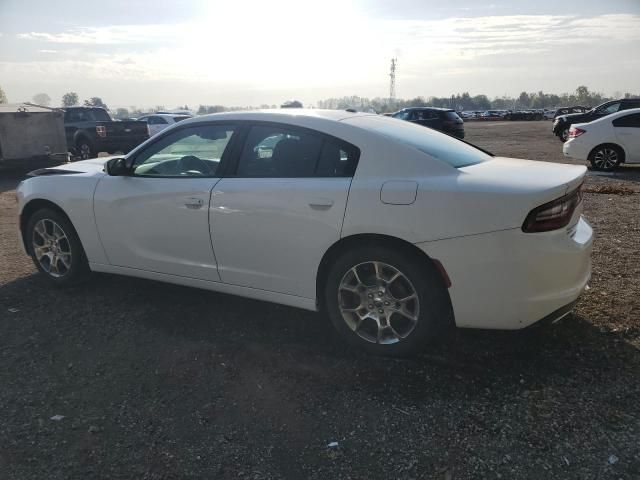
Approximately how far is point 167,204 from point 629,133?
11.9 m

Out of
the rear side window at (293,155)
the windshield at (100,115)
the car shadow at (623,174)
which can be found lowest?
the car shadow at (623,174)

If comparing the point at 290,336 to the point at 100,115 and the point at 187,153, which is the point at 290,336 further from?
the point at 100,115

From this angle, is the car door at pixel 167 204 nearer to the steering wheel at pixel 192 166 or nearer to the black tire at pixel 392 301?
the steering wheel at pixel 192 166

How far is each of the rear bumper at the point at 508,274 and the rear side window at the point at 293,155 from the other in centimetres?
80

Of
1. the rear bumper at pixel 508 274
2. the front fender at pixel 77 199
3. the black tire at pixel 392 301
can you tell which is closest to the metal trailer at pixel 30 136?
the front fender at pixel 77 199

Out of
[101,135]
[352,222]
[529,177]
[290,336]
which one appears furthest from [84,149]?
[529,177]

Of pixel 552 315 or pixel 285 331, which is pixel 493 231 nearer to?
pixel 552 315

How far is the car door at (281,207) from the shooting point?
11.2 feet

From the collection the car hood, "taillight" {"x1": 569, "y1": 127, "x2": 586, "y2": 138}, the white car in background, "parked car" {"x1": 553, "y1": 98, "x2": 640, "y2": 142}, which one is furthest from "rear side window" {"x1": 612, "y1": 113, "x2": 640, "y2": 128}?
the car hood

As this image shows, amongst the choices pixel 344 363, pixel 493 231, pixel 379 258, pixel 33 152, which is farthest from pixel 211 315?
pixel 33 152

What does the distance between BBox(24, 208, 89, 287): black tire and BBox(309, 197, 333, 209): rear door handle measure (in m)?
2.44

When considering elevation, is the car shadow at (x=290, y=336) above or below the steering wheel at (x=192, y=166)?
below

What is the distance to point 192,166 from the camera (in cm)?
410

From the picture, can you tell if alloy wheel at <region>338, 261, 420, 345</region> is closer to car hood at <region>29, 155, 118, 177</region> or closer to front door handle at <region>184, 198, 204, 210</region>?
front door handle at <region>184, 198, 204, 210</region>
